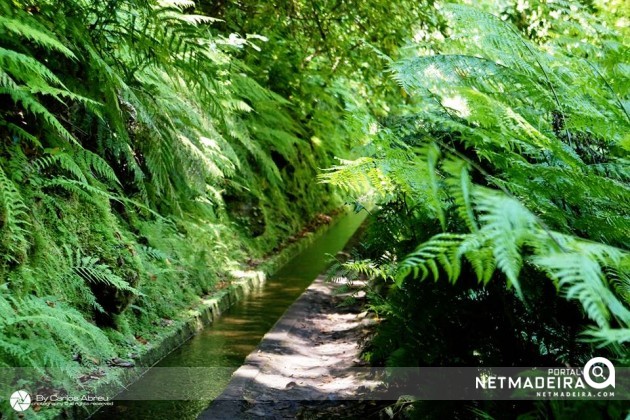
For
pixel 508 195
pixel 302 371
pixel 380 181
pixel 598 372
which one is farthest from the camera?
pixel 302 371

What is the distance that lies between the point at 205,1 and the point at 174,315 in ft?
18.8

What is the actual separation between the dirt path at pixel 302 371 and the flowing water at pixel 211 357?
0.38 metres

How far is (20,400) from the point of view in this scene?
3307mm

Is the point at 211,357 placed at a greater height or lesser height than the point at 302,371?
lesser

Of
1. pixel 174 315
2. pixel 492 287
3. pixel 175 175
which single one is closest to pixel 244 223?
pixel 175 175

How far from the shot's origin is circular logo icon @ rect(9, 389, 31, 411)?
10.7 ft

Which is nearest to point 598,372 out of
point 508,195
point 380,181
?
point 508,195

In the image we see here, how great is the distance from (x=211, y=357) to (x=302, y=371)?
114 centimetres

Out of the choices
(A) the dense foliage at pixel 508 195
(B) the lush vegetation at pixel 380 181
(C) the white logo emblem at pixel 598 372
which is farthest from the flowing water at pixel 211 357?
(C) the white logo emblem at pixel 598 372

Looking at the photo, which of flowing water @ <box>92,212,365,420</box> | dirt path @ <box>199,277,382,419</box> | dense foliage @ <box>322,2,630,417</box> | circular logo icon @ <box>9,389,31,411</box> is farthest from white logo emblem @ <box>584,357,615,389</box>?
circular logo icon @ <box>9,389,31,411</box>

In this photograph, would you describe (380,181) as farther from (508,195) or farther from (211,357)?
(211,357)

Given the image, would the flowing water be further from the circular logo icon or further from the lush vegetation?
the circular logo icon

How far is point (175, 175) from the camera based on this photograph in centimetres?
675

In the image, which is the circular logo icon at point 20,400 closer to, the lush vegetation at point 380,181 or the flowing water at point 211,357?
the lush vegetation at point 380,181
